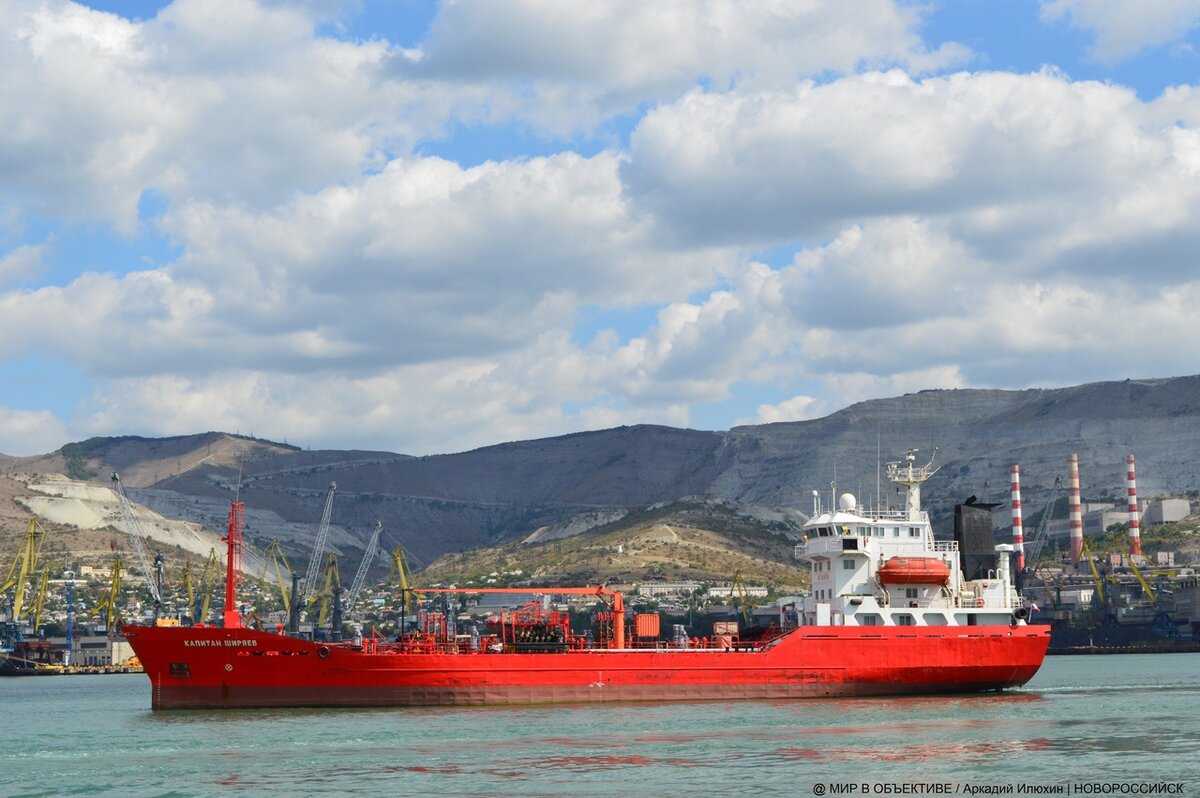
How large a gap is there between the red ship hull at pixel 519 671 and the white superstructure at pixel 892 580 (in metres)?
1.35

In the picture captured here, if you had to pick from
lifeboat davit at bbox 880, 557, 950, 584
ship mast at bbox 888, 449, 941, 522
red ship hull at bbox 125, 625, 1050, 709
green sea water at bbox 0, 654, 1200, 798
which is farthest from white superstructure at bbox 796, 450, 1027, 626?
green sea water at bbox 0, 654, 1200, 798

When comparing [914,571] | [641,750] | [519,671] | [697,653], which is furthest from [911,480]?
[641,750]

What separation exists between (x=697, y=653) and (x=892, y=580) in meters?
9.21

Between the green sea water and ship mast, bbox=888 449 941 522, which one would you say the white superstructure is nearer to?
ship mast, bbox=888 449 941 522

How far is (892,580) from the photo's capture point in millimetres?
67125

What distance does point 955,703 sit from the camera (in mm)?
63469

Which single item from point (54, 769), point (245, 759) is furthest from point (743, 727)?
point (54, 769)

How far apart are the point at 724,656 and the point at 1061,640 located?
128 m

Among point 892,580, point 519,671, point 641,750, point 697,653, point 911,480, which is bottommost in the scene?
point 641,750

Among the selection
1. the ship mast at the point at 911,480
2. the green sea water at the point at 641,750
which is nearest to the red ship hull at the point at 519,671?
the green sea water at the point at 641,750

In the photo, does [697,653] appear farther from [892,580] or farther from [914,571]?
[914,571]

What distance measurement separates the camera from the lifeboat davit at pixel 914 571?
219 feet

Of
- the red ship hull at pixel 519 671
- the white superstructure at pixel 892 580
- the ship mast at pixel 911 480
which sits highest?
the ship mast at pixel 911 480

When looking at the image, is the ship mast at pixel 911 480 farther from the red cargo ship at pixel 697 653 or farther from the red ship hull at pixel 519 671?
A: the red ship hull at pixel 519 671
